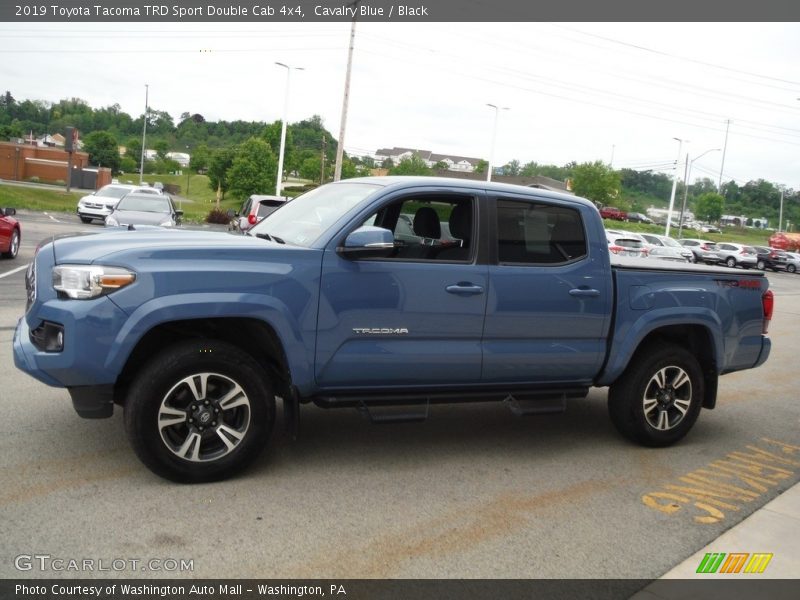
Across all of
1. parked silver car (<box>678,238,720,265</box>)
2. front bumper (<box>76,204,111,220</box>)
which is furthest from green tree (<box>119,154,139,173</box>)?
front bumper (<box>76,204,111,220</box>)

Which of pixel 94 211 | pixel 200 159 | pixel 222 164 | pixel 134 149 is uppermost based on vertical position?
pixel 134 149

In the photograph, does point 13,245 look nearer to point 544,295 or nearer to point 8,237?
point 8,237

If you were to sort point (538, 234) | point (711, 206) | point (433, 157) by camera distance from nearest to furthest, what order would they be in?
1. point (538, 234)
2. point (711, 206)
3. point (433, 157)

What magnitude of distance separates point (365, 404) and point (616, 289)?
2.21 m

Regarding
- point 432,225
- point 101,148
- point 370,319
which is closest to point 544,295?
point 432,225

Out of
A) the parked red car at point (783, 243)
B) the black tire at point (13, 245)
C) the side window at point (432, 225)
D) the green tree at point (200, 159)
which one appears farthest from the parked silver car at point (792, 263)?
the green tree at point (200, 159)

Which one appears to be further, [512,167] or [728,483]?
[512,167]

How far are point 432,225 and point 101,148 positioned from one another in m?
115

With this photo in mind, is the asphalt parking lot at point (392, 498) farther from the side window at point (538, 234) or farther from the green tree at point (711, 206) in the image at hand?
the green tree at point (711, 206)

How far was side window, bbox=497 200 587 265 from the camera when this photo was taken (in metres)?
5.54

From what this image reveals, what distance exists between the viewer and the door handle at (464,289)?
204 inches

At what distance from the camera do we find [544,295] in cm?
551

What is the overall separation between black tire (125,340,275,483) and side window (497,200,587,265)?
2015mm

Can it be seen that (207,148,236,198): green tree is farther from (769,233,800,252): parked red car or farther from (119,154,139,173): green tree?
(119,154,139,173): green tree
